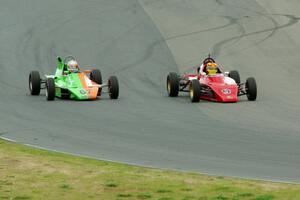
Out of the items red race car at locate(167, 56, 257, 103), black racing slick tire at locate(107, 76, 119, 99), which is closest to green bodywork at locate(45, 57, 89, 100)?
black racing slick tire at locate(107, 76, 119, 99)

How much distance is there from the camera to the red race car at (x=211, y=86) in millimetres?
25344

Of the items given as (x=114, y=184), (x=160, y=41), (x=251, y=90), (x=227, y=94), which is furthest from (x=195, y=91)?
(x=114, y=184)

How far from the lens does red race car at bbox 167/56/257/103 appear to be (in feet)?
83.1

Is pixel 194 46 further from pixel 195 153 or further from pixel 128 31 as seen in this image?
pixel 195 153

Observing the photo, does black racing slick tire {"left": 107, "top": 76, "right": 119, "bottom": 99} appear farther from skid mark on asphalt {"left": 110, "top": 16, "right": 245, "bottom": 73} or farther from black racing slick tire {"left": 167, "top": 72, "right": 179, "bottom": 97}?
skid mark on asphalt {"left": 110, "top": 16, "right": 245, "bottom": 73}

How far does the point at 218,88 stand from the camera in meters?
25.5

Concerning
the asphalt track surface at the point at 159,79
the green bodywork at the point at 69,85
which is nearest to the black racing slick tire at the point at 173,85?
the asphalt track surface at the point at 159,79

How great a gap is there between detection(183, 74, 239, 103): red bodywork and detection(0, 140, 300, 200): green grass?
31.8 ft

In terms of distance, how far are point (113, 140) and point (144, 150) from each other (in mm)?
1512

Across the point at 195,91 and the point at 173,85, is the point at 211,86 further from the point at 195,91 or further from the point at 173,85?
the point at 173,85

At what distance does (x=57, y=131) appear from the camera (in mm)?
20375

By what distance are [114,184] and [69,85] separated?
40.5 ft

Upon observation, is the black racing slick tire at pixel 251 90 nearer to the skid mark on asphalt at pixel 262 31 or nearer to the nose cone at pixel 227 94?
the nose cone at pixel 227 94

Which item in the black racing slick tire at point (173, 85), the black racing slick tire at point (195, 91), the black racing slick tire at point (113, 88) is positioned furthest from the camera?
the black racing slick tire at point (173, 85)
